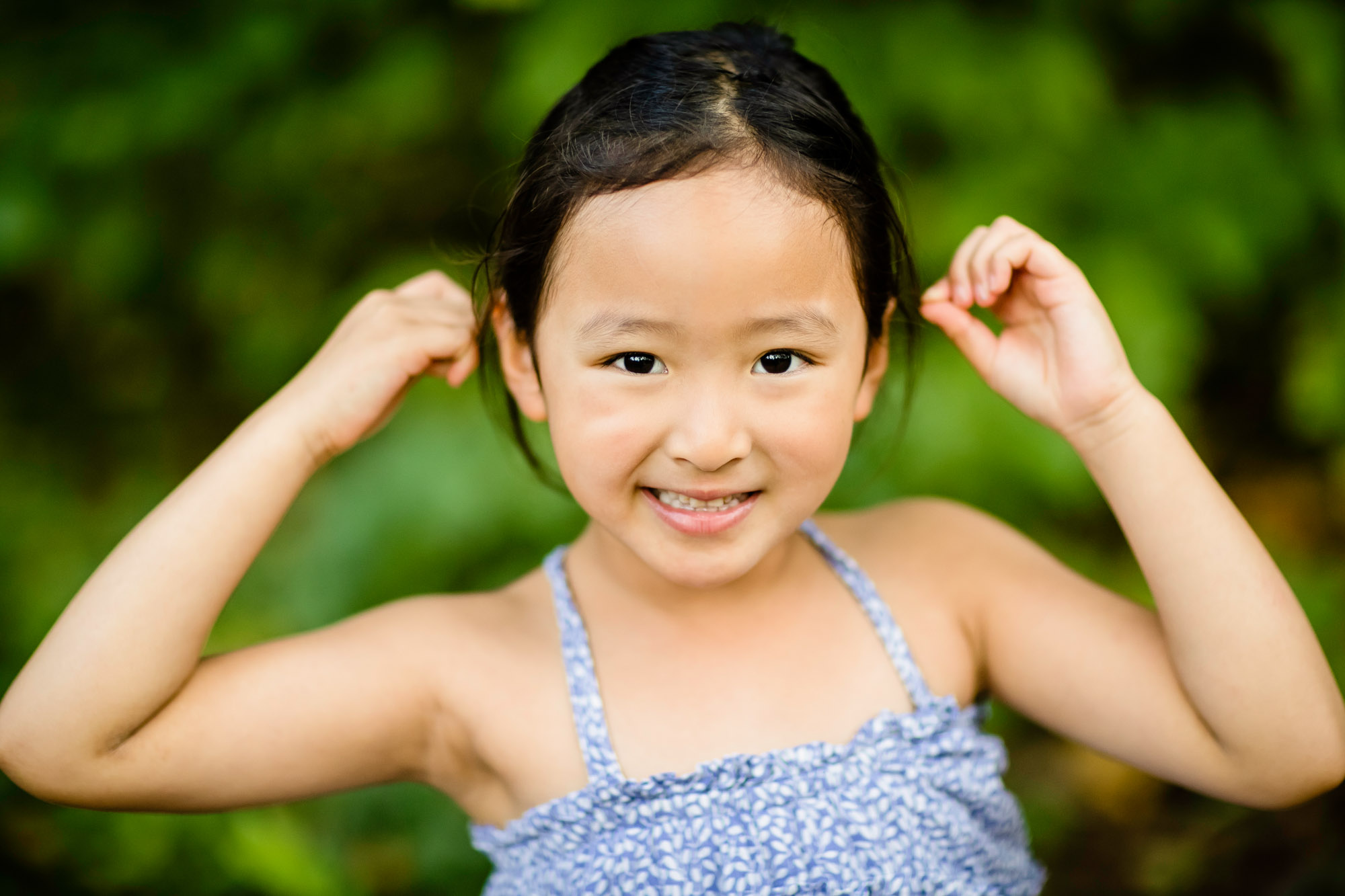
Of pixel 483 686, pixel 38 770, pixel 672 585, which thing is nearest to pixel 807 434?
pixel 672 585

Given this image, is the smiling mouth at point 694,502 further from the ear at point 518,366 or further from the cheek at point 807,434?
the ear at point 518,366

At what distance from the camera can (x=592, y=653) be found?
4.76ft

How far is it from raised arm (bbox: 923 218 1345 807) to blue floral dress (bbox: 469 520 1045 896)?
160mm

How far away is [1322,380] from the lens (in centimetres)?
229

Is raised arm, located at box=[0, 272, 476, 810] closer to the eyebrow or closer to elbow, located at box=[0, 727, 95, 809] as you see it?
elbow, located at box=[0, 727, 95, 809]

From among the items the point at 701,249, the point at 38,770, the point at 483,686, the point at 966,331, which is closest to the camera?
the point at 701,249

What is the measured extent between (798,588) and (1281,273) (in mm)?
1565

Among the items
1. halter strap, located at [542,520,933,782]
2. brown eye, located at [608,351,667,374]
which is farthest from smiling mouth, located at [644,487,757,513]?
halter strap, located at [542,520,933,782]

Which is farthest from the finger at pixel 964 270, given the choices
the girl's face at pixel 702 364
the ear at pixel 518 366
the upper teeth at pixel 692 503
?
A: the ear at pixel 518 366

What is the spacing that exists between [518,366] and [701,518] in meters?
0.35

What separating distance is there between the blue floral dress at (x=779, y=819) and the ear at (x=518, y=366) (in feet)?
0.96

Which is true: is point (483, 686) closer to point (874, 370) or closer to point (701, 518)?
point (701, 518)

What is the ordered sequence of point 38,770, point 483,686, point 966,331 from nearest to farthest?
point 38,770 < point 483,686 < point 966,331

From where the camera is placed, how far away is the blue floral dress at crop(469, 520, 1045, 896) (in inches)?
51.8
